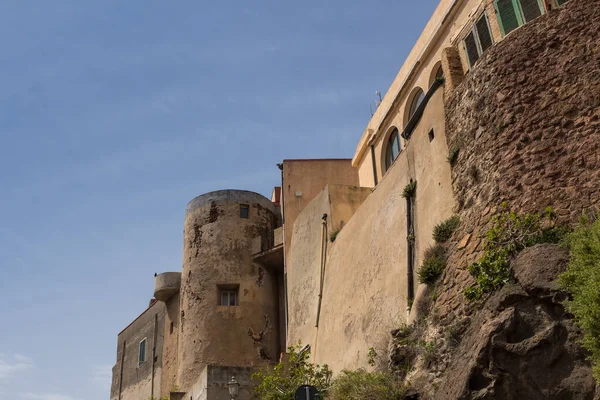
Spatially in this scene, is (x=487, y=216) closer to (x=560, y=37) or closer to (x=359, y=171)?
(x=560, y=37)

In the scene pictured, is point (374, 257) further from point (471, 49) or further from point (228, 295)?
point (228, 295)

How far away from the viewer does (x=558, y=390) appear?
9.93 meters

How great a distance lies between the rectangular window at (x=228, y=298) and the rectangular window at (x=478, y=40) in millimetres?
13577

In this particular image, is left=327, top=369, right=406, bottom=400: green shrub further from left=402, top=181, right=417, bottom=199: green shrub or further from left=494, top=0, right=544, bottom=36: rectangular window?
left=494, top=0, right=544, bottom=36: rectangular window

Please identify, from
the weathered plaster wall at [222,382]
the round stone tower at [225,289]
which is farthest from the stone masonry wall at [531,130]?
the round stone tower at [225,289]

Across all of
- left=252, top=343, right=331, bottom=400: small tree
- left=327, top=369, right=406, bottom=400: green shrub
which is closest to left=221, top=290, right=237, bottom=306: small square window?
left=252, top=343, right=331, bottom=400: small tree

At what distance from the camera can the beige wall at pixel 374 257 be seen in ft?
48.6

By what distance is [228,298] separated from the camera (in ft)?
84.7

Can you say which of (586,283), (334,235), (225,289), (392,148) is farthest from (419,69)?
(586,283)

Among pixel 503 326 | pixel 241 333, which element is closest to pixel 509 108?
pixel 503 326

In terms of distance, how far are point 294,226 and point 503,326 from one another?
Answer: 1358 centimetres

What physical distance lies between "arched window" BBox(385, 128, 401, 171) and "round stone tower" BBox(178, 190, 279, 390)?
6050 mm

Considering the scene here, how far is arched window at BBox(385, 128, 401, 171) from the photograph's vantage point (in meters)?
22.0

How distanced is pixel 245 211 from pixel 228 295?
3.07 metres
